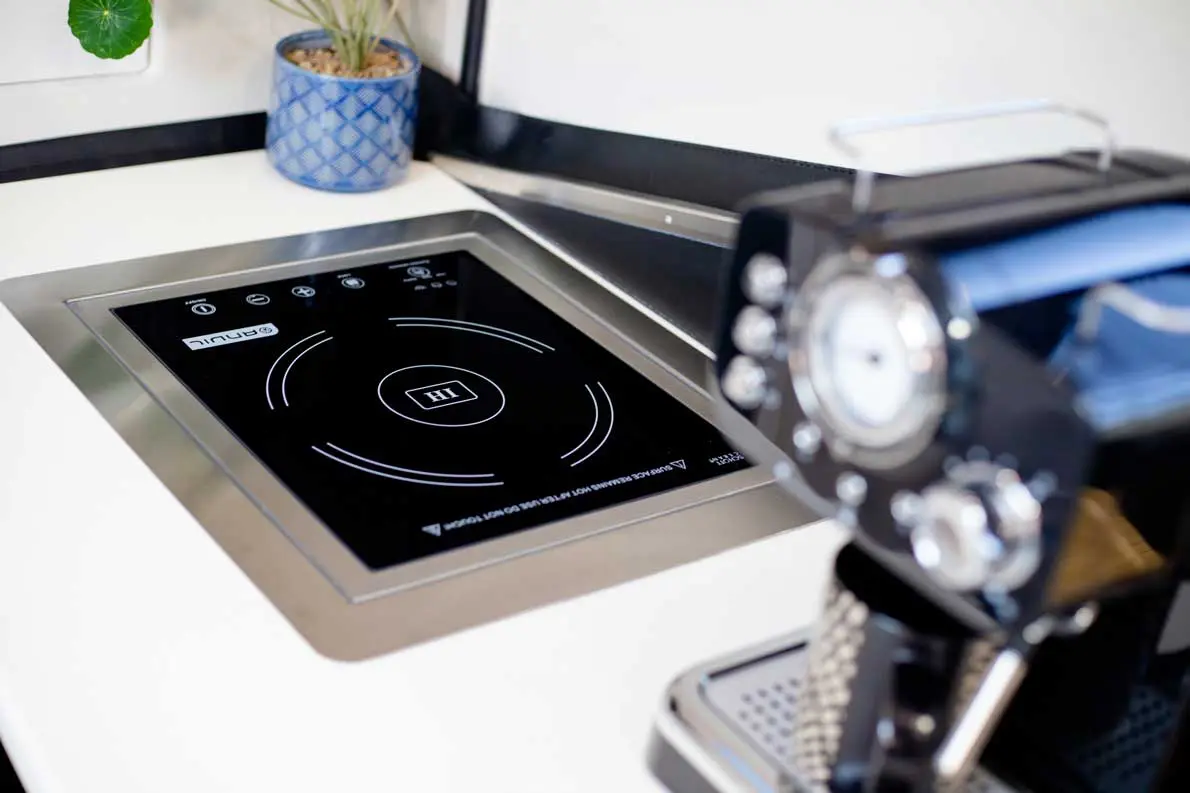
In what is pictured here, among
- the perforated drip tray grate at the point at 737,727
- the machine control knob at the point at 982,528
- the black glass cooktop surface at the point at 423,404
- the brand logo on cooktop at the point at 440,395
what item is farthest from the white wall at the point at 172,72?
the machine control knob at the point at 982,528

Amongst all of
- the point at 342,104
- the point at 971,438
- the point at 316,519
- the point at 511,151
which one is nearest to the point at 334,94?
the point at 342,104

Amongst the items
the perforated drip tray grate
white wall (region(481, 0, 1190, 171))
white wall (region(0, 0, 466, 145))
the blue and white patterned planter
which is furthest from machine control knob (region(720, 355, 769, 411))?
white wall (region(0, 0, 466, 145))

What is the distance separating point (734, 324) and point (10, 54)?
33.1 inches

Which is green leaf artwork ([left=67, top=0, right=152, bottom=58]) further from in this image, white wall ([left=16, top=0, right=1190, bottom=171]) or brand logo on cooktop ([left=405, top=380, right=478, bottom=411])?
brand logo on cooktop ([left=405, top=380, right=478, bottom=411])

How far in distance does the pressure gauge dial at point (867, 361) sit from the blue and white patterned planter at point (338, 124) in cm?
75

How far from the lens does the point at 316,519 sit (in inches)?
32.3

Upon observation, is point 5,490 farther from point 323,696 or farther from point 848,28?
point 848,28

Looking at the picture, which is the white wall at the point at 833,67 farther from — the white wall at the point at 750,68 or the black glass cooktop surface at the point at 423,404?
the black glass cooktop surface at the point at 423,404

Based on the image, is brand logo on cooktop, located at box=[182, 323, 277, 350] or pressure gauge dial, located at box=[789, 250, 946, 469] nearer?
pressure gauge dial, located at box=[789, 250, 946, 469]

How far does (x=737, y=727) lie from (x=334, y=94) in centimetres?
72

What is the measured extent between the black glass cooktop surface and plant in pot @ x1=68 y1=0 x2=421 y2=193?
0.12 m

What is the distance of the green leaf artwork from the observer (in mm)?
1106

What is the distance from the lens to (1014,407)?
446 mm

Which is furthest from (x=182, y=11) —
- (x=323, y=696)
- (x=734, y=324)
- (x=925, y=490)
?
(x=925, y=490)
